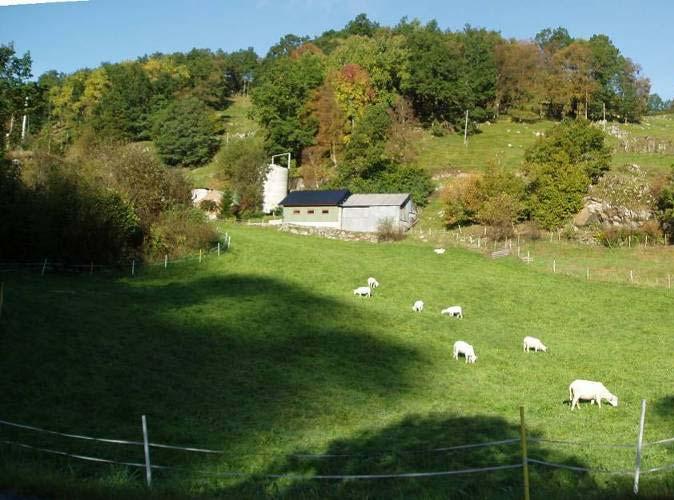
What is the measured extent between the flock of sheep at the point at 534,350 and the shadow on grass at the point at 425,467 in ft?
13.9

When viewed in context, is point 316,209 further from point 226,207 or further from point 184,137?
point 184,137

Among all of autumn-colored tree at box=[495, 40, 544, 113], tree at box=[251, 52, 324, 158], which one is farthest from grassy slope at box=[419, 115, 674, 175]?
tree at box=[251, 52, 324, 158]

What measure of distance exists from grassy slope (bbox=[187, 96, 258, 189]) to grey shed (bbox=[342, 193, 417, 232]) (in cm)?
1960

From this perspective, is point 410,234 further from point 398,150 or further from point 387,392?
point 387,392

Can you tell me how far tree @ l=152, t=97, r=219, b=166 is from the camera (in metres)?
122

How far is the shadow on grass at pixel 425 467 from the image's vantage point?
1191cm

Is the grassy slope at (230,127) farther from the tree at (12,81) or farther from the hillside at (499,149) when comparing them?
the tree at (12,81)

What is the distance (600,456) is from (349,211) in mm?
64816

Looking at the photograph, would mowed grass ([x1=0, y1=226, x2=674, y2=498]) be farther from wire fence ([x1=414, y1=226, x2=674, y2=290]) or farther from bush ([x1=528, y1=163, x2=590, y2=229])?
bush ([x1=528, y1=163, x2=590, y2=229])

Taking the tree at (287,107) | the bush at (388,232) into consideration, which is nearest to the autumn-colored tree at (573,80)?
the tree at (287,107)

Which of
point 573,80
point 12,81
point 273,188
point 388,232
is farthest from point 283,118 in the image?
point 12,81

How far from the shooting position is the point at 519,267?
55594mm

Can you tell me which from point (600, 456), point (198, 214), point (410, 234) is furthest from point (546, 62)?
point (600, 456)

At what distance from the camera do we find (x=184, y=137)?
401 ft
